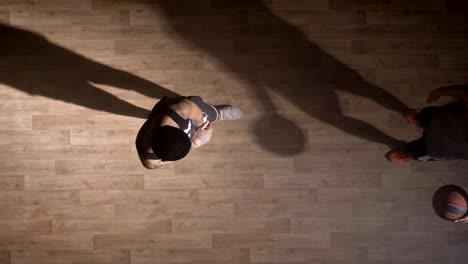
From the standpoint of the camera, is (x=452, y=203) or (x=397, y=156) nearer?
(x=452, y=203)

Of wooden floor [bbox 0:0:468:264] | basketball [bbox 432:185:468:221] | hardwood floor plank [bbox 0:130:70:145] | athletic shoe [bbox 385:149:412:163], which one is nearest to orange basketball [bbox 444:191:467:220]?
basketball [bbox 432:185:468:221]

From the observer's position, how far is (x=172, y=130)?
2.07 meters

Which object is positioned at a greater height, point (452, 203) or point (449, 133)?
point (449, 133)

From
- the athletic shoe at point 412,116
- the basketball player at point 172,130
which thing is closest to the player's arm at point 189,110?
the basketball player at point 172,130

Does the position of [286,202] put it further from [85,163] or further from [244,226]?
[85,163]

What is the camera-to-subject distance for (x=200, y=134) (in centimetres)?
262

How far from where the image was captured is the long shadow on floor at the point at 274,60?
3172 mm

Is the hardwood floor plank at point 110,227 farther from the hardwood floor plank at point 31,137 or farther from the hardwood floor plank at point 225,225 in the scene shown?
the hardwood floor plank at point 31,137

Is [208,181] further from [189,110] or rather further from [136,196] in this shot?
[189,110]

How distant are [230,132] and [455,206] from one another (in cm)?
154

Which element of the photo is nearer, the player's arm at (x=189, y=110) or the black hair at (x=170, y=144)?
the black hair at (x=170, y=144)

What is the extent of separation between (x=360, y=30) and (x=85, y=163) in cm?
226

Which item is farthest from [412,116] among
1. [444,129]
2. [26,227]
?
[26,227]

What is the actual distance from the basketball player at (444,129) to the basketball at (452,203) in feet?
0.67
